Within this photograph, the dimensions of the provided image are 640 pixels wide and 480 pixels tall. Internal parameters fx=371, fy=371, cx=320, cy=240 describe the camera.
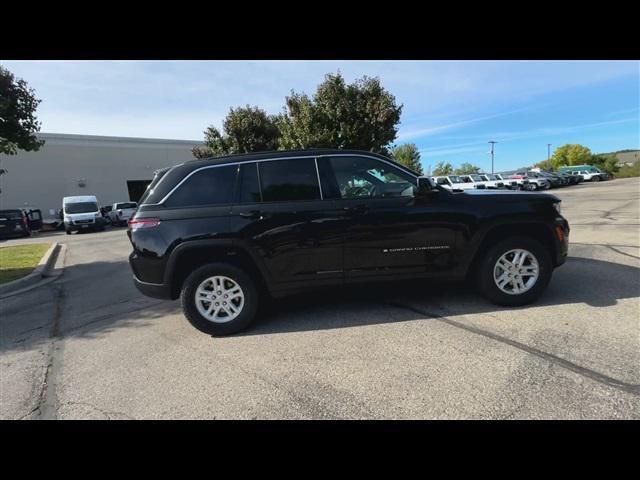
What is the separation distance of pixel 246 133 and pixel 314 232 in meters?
19.3

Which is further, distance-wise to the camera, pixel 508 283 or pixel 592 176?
pixel 592 176

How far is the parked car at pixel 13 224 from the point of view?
69.7 feet

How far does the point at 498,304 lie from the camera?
4.34 meters

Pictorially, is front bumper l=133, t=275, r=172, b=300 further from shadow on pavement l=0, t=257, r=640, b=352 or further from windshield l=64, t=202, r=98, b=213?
windshield l=64, t=202, r=98, b=213

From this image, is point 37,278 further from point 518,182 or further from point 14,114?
point 518,182

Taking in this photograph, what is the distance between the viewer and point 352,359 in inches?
132

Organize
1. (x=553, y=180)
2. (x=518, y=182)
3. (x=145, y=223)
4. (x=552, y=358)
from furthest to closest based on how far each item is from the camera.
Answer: (x=553, y=180) → (x=518, y=182) → (x=145, y=223) → (x=552, y=358)

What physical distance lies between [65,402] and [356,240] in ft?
9.88

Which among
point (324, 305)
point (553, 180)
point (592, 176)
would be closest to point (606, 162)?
point (592, 176)

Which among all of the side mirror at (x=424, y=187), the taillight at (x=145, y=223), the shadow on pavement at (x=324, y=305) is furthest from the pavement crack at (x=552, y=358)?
the taillight at (x=145, y=223)

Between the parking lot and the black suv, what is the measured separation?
43 cm

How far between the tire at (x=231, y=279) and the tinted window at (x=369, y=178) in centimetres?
152

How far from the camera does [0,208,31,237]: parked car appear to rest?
837 inches

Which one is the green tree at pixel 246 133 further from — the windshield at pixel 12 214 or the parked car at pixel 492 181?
the parked car at pixel 492 181
